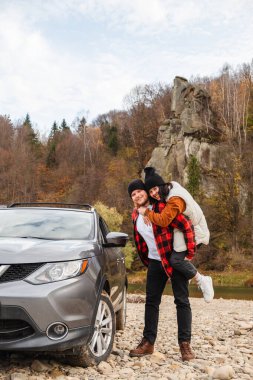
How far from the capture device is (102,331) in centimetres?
525

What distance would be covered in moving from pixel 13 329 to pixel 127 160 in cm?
7804

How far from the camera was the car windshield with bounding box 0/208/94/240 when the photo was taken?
5477 millimetres

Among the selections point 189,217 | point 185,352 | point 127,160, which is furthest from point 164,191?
point 127,160

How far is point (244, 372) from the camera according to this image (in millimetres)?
5262

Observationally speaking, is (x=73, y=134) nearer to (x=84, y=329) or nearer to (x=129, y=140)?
(x=129, y=140)

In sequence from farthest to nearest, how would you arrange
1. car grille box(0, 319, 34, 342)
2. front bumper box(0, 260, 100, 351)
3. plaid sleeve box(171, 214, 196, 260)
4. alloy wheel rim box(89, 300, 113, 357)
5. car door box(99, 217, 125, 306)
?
car door box(99, 217, 125, 306) < plaid sleeve box(171, 214, 196, 260) < alloy wheel rim box(89, 300, 113, 357) < car grille box(0, 319, 34, 342) < front bumper box(0, 260, 100, 351)

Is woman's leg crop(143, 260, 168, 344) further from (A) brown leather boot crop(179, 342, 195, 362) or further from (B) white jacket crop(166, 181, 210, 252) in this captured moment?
(B) white jacket crop(166, 181, 210, 252)

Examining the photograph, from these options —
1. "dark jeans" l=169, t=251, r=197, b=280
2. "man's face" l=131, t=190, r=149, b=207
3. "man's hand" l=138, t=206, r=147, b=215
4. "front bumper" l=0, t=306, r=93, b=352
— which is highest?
"man's face" l=131, t=190, r=149, b=207

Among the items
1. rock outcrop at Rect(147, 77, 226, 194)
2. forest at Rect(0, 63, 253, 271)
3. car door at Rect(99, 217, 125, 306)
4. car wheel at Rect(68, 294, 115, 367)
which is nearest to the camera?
car wheel at Rect(68, 294, 115, 367)

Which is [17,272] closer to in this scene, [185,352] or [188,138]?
[185,352]

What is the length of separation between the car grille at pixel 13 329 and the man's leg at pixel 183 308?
194cm

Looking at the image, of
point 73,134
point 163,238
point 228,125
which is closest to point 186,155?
point 228,125

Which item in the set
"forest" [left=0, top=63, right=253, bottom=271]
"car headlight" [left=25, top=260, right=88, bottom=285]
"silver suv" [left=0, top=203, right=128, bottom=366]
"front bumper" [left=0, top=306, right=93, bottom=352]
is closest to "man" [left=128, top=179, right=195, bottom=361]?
"silver suv" [left=0, top=203, right=128, bottom=366]

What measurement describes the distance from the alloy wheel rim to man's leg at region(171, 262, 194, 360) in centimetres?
84
